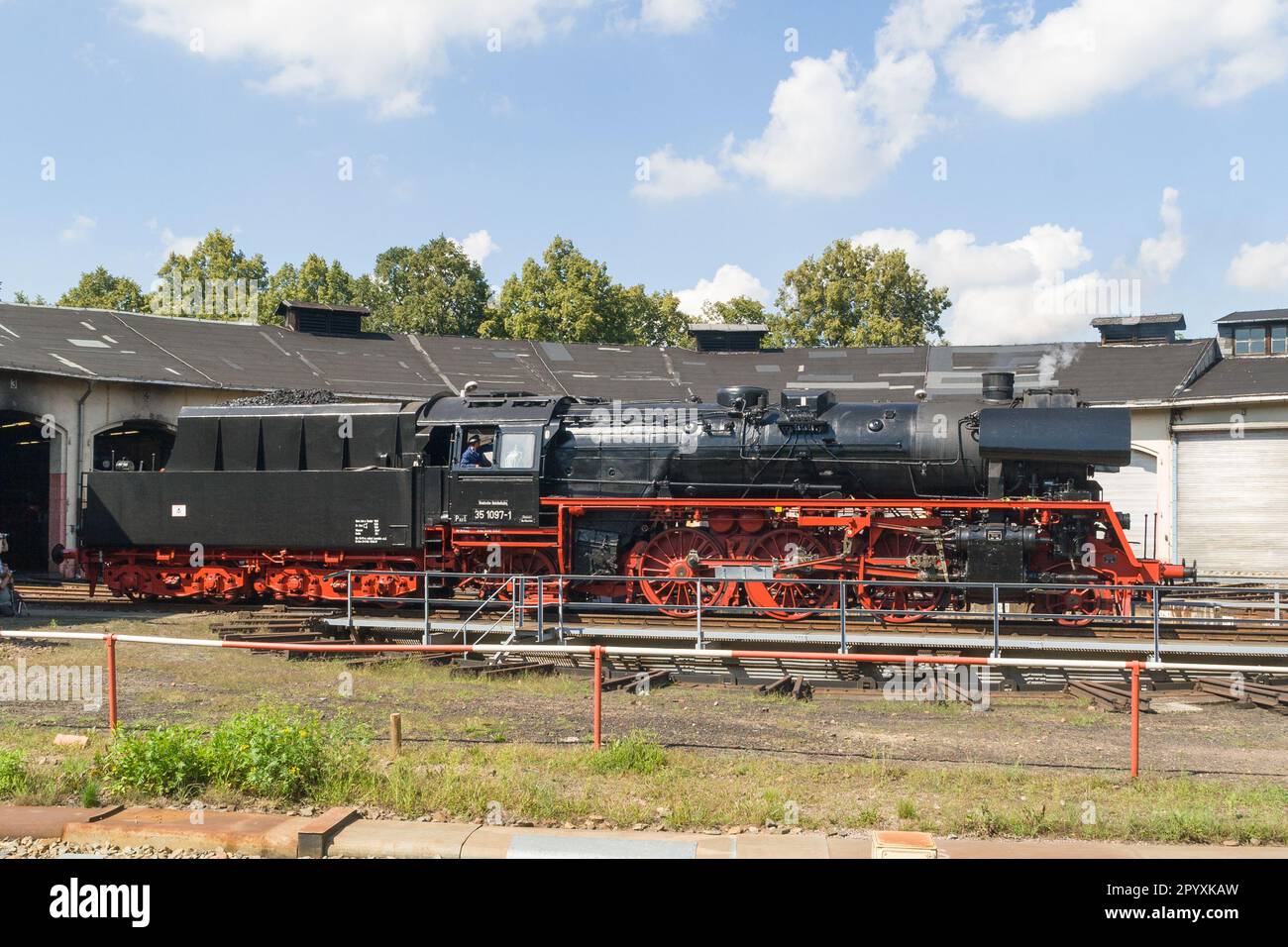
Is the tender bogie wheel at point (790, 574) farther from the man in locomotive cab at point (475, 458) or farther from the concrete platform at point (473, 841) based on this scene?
the concrete platform at point (473, 841)

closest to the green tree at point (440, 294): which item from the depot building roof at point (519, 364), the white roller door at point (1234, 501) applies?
the depot building roof at point (519, 364)

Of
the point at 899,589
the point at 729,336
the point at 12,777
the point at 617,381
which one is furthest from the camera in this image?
the point at 729,336

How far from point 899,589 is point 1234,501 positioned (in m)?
16.5

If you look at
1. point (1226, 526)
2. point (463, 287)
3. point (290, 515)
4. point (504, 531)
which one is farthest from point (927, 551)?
point (463, 287)

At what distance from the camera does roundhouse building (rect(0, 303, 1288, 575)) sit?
84.5ft

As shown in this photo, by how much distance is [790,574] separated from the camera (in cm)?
1603

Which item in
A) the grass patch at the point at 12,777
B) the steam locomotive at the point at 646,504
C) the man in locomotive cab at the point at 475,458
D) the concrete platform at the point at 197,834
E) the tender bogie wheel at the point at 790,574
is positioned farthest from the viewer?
the man in locomotive cab at the point at 475,458

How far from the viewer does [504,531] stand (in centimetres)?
1705

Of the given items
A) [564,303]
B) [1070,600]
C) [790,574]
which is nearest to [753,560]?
[790,574]

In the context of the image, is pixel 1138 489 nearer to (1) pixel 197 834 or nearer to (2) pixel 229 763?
(2) pixel 229 763

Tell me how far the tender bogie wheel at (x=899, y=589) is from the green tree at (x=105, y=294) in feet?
208

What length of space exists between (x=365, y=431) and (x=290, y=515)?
2063mm

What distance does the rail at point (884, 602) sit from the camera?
13.0m

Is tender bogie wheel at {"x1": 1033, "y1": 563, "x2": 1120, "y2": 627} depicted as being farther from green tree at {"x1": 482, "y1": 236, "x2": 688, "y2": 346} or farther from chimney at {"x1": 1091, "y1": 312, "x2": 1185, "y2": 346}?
green tree at {"x1": 482, "y1": 236, "x2": 688, "y2": 346}
